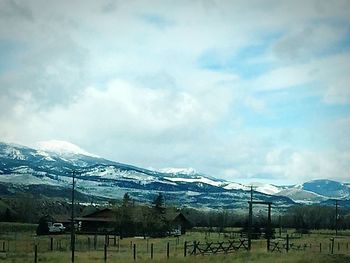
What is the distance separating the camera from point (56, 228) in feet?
353

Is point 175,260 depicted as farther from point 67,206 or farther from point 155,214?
point 67,206

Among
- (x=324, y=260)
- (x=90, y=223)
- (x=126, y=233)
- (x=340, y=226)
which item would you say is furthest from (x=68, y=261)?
(x=340, y=226)

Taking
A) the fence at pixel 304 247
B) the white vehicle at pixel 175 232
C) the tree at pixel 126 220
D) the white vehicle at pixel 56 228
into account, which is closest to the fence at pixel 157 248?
the fence at pixel 304 247

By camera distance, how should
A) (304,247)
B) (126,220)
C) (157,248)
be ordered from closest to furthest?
(304,247) → (157,248) → (126,220)

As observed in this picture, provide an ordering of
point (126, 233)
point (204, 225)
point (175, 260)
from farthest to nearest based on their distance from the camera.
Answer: point (204, 225)
point (126, 233)
point (175, 260)

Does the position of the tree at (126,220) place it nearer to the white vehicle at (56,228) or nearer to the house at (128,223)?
the house at (128,223)

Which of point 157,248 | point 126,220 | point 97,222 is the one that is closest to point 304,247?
point 157,248

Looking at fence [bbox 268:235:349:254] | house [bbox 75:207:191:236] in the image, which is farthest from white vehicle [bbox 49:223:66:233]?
fence [bbox 268:235:349:254]

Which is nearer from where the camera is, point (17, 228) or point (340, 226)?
point (17, 228)

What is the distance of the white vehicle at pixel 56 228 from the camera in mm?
104963

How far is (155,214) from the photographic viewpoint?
4008 inches

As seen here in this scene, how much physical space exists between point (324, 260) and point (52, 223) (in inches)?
3028

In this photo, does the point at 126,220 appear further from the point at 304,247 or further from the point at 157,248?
the point at 304,247

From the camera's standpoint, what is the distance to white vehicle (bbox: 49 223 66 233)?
105m
